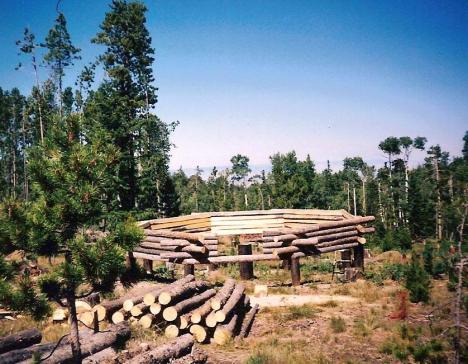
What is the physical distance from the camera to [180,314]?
353 inches

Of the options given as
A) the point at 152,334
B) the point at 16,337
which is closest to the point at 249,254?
the point at 152,334

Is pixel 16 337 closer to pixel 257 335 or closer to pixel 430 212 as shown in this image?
pixel 257 335

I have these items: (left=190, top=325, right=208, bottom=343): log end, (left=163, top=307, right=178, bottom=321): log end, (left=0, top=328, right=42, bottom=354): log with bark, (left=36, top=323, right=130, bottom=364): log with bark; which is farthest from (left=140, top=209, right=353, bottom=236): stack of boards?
(left=0, top=328, right=42, bottom=354): log with bark

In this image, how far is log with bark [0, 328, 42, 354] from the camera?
24.5ft

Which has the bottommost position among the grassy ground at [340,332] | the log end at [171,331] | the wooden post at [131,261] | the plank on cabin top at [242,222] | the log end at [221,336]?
the grassy ground at [340,332]

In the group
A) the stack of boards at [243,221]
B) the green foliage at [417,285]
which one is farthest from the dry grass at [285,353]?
the stack of boards at [243,221]

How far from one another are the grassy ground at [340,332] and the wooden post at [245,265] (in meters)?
1.97

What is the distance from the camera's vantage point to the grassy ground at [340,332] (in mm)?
7621

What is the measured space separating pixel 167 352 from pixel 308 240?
8.32 meters

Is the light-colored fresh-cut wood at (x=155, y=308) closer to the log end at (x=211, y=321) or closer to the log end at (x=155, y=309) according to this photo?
the log end at (x=155, y=309)

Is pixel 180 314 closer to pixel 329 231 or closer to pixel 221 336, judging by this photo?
pixel 221 336

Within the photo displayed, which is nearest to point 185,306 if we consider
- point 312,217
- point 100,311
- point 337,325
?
point 100,311

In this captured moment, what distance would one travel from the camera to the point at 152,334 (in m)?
8.63

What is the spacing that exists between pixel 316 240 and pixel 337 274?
13.0 ft
